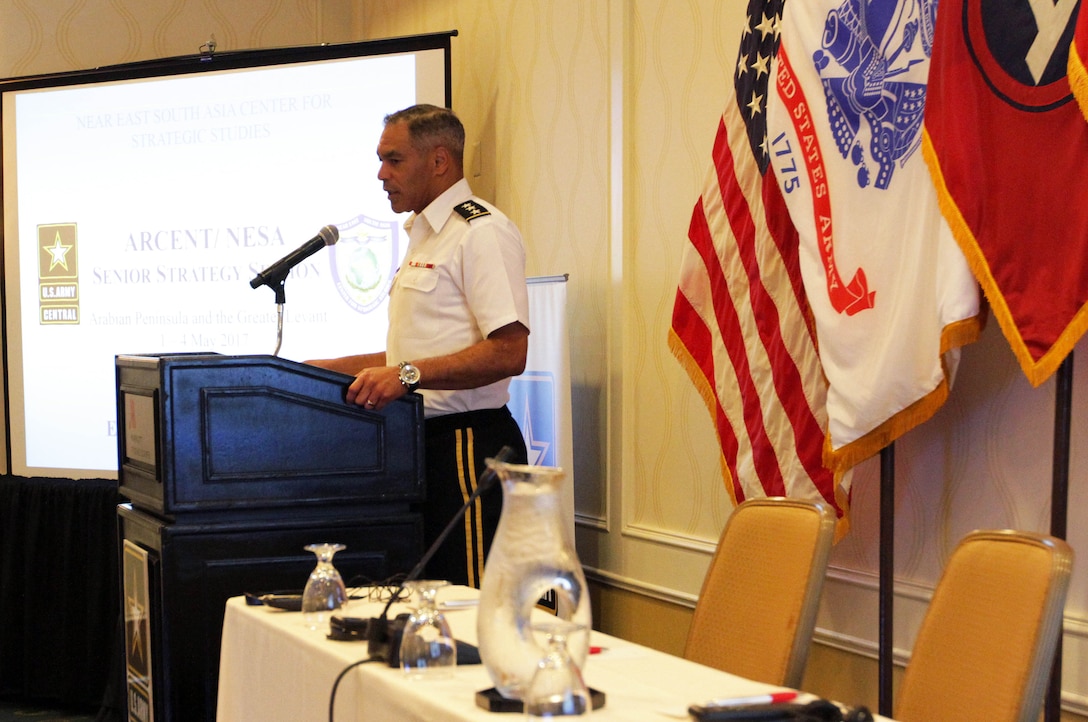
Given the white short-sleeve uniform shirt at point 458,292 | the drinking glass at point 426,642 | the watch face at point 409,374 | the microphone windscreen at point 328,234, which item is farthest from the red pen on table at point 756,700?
the microphone windscreen at point 328,234

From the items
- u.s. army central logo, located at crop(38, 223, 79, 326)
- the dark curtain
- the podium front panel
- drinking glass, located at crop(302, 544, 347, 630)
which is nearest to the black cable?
drinking glass, located at crop(302, 544, 347, 630)

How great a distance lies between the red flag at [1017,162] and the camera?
2.06 m

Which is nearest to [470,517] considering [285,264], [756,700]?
[285,264]

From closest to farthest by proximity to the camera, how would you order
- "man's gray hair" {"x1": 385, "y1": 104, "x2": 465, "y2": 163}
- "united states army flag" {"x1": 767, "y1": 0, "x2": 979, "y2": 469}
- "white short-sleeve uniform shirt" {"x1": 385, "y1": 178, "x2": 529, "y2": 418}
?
1. "united states army flag" {"x1": 767, "y1": 0, "x2": 979, "y2": 469}
2. "white short-sleeve uniform shirt" {"x1": 385, "y1": 178, "x2": 529, "y2": 418}
3. "man's gray hair" {"x1": 385, "y1": 104, "x2": 465, "y2": 163}

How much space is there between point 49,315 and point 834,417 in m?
3.57

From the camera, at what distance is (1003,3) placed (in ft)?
7.13

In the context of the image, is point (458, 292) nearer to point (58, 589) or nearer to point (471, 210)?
point (471, 210)

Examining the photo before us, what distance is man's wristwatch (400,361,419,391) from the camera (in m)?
2.71

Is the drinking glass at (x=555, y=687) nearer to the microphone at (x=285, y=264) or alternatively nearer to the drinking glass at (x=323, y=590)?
the drinking glass at (x=323, y=590)

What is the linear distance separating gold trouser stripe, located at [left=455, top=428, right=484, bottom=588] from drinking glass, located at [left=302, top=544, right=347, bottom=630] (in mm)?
904

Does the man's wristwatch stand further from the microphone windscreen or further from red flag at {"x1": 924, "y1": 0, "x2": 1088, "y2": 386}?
red flag at {"x1": 924, "y1": 0, "x2": 1088, "y2": 386}

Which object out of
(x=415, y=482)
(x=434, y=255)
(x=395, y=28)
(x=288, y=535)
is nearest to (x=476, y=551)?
(x=415, y=482)

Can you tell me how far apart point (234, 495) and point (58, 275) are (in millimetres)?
2747

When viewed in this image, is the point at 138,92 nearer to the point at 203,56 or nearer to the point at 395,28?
the point at 203,56
